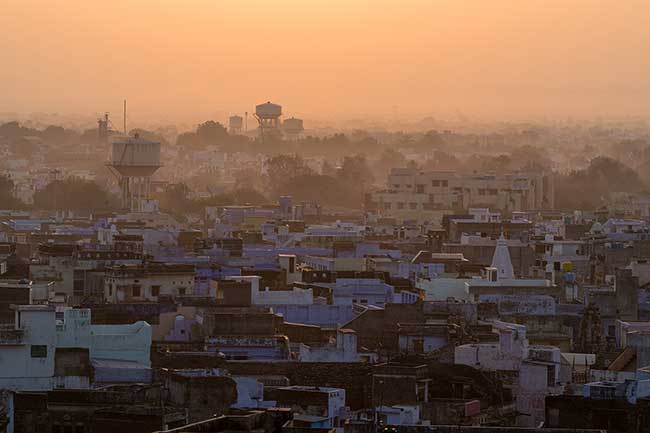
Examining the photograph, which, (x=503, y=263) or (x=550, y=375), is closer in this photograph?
(x=550, y=375)

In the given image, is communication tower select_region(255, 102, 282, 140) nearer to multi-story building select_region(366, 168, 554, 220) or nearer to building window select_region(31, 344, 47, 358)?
multi-story building select_region(366, 168, 554, 220)

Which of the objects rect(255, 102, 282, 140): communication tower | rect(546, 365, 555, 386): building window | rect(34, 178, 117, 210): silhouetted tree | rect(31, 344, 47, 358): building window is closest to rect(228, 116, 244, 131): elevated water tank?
rect(255, 102, 282, 140): communication tower

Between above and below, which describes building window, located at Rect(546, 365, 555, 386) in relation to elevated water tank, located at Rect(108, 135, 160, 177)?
below

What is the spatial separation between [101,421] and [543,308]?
41.0ft

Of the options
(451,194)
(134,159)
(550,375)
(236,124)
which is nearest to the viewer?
(550,375)

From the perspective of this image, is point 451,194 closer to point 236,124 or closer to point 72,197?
point 72,197

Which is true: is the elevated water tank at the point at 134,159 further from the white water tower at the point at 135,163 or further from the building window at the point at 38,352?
the building window at the point at 38,352

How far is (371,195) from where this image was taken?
257 feet

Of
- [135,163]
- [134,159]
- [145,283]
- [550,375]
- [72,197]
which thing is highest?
[134,159]

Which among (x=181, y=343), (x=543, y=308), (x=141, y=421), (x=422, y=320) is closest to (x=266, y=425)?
(x=141, y=421)

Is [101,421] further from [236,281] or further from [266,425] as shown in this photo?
[236,281]

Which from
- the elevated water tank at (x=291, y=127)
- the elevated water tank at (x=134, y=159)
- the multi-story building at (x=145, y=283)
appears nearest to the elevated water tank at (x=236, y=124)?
the elevated water tank at (x=291, y=127)

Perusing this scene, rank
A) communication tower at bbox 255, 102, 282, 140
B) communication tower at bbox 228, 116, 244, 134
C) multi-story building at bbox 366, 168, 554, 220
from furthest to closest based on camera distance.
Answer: communication tower at bbox 228, 116, 244, 134
communication tower at bbox 255, 102, 282, 140
multi-story building at bbox 366, 168, 554, 220

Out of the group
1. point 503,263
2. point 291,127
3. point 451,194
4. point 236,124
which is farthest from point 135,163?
point 236,124
